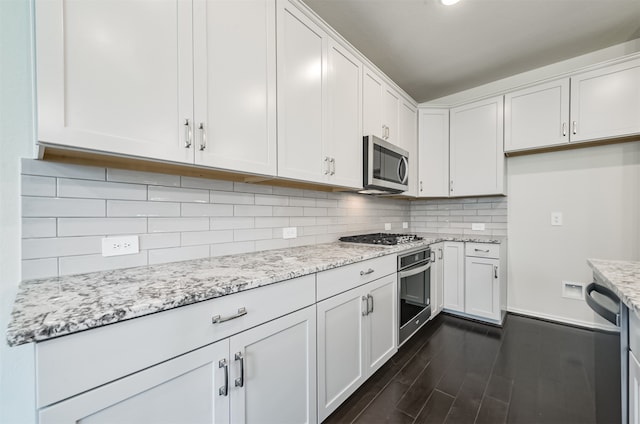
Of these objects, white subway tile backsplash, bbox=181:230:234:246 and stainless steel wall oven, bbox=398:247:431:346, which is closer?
white subway tile backsplash, bbox=181:230:234:246

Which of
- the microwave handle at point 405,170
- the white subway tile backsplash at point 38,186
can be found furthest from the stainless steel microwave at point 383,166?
the white subway tile backsplash at point 38,186

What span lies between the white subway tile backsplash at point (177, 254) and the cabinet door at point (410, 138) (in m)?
2.18

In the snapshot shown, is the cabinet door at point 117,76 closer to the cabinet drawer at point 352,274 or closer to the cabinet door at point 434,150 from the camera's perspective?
the cabinet drawer at point 352,274

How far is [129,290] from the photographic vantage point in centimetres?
85

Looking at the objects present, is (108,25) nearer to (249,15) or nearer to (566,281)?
(249,15)

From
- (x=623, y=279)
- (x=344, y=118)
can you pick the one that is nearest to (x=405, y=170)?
(x=344, y=118)

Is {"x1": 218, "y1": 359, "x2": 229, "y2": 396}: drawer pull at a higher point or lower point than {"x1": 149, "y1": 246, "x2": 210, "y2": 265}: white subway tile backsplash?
lower

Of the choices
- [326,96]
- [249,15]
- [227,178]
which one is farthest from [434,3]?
[227,178]

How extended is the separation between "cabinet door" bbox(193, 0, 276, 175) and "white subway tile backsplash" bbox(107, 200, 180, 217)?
14.2 inches

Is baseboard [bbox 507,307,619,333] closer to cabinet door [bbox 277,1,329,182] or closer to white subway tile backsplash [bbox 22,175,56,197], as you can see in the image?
cabinet door [bbox 277,1,329,182]

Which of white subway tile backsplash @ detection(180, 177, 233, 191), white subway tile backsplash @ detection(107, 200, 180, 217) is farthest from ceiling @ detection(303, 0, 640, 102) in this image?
white subway tile backsplash @ detection(107, 200, 180, 217)

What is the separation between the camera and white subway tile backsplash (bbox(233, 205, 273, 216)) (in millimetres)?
1640

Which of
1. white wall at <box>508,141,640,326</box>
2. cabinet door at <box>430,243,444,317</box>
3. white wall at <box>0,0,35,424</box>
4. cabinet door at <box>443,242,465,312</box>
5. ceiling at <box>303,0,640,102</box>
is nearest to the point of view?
white wall at <box>0,0,35,424</box>

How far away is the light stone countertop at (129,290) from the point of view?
0.62m
